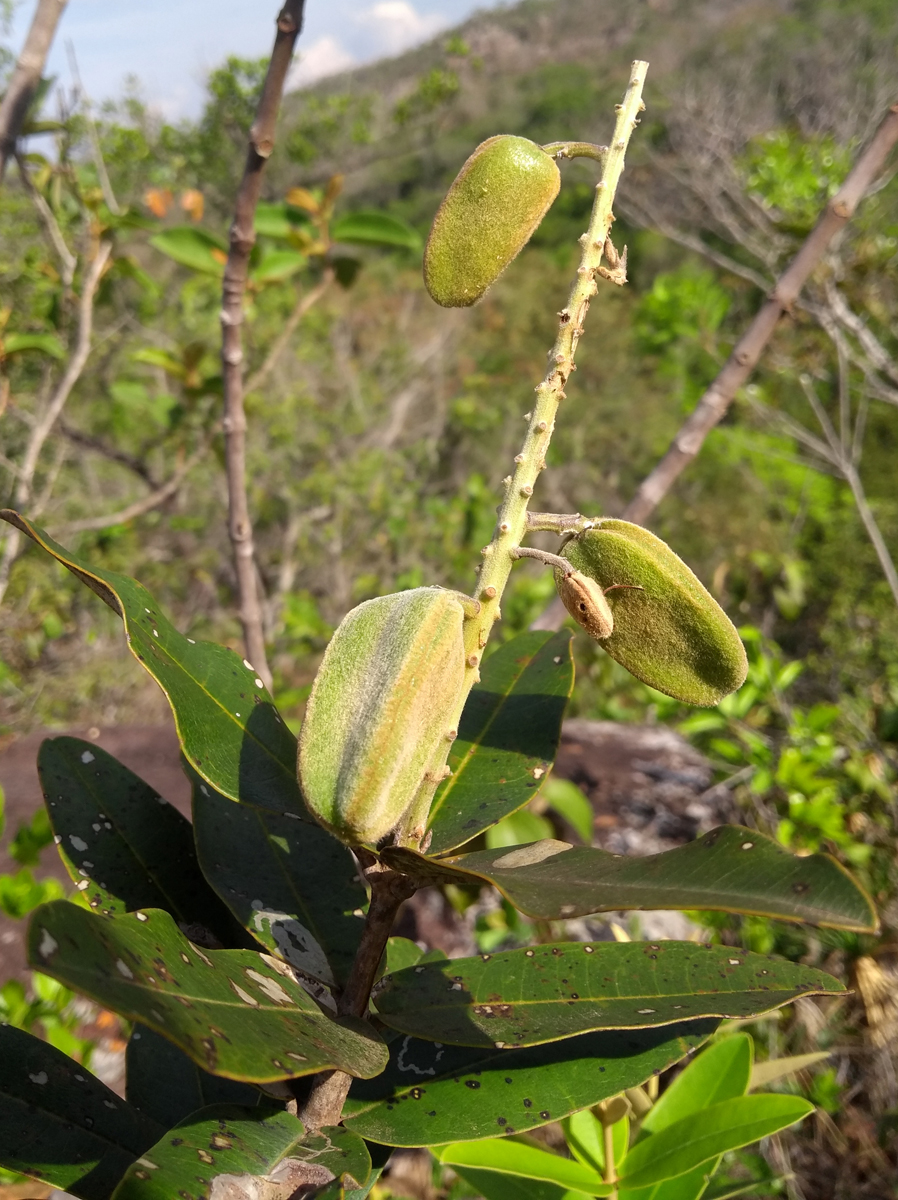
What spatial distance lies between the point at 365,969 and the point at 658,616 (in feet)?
1.13

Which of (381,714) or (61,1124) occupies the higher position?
(381,714)

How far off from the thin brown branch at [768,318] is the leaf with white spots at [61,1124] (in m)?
0.82

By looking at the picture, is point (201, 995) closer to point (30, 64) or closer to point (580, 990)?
point (580, 990)

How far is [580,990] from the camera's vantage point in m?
0.60

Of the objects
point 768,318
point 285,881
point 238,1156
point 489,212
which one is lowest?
point 238,1156

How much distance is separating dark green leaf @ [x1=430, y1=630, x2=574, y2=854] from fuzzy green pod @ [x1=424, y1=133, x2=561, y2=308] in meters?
0.37

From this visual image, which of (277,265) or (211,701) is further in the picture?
(277,265)

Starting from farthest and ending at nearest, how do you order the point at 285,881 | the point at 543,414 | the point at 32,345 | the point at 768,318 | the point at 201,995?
the point at 32,345 < the point at 768,318 < the point at 285,881 < the point at 543,414 < the point at 201,995

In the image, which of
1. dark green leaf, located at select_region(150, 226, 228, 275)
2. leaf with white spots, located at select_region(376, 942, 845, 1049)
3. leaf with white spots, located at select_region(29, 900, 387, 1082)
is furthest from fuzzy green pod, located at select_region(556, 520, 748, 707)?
dark green leaf, located at select_region(150, 226, 228, 275)

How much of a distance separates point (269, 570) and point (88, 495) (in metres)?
1.44

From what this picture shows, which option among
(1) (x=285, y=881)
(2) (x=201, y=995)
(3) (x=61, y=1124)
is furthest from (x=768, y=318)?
(3) (x=61, y=1124)

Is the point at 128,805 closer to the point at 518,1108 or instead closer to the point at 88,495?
the point at 518,1108

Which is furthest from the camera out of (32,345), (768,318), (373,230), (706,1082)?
(32,345)

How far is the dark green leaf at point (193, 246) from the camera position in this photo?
1.52 metres
